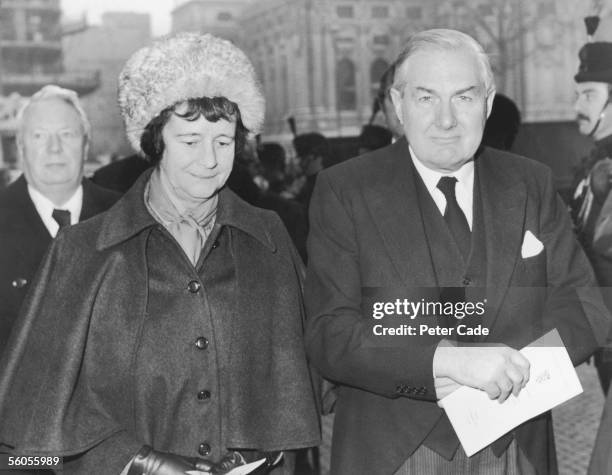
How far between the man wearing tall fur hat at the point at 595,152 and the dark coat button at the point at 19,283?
1.73 m

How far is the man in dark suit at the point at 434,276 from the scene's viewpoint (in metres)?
1.56

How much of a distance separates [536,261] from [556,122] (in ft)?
4.77

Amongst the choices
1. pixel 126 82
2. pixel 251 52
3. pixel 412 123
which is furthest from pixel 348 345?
pixel 251 52

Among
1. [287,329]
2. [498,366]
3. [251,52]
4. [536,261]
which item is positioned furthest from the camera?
[251,52]

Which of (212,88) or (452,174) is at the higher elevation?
(212,88)

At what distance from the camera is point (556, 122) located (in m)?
2.90

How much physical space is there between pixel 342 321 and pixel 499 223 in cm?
40

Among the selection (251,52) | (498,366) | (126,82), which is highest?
(251,52)

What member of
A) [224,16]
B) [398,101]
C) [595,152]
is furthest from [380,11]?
[398,101]

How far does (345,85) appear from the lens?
112 inches

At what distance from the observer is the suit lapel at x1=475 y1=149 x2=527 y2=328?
1.60 m

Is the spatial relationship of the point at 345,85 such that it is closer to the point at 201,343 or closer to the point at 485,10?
the point at 485,10

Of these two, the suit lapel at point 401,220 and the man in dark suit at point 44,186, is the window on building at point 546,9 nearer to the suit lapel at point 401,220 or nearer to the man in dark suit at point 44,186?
the suit lapel at point 401,220

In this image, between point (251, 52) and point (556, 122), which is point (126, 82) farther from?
point (556, 122)
